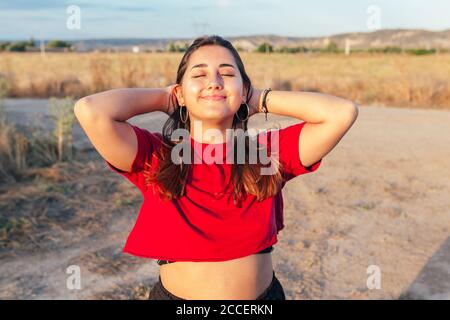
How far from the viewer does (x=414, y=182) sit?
5641 mm

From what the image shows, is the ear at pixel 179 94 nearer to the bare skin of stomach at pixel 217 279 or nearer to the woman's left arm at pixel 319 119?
the woman's left arm at pixel 319 119

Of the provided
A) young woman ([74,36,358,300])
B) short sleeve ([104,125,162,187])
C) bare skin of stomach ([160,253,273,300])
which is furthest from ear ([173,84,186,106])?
bare skin of stomach ([160,253,273,300])

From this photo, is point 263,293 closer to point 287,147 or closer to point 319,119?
point 287,147

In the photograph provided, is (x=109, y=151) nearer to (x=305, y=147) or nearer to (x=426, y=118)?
(x=305, y=147)

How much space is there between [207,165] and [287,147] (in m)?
0.26

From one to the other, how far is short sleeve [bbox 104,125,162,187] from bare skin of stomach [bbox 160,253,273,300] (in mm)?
307

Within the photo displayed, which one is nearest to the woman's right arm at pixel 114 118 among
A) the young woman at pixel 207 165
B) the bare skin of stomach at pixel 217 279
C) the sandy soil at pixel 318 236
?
the young woman at pixel 207 165

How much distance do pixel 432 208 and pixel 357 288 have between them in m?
1.70

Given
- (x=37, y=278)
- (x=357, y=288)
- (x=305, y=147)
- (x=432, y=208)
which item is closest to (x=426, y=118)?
(x=432, y=208)

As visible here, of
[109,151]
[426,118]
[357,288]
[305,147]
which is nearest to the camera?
[109,151]

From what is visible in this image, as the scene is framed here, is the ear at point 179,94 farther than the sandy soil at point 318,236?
No

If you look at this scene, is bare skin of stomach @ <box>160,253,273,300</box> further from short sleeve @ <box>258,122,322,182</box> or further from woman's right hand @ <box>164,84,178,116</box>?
woman's right hand @ <box>164,84,178,116</box>

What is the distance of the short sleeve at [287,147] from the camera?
1747 mm
